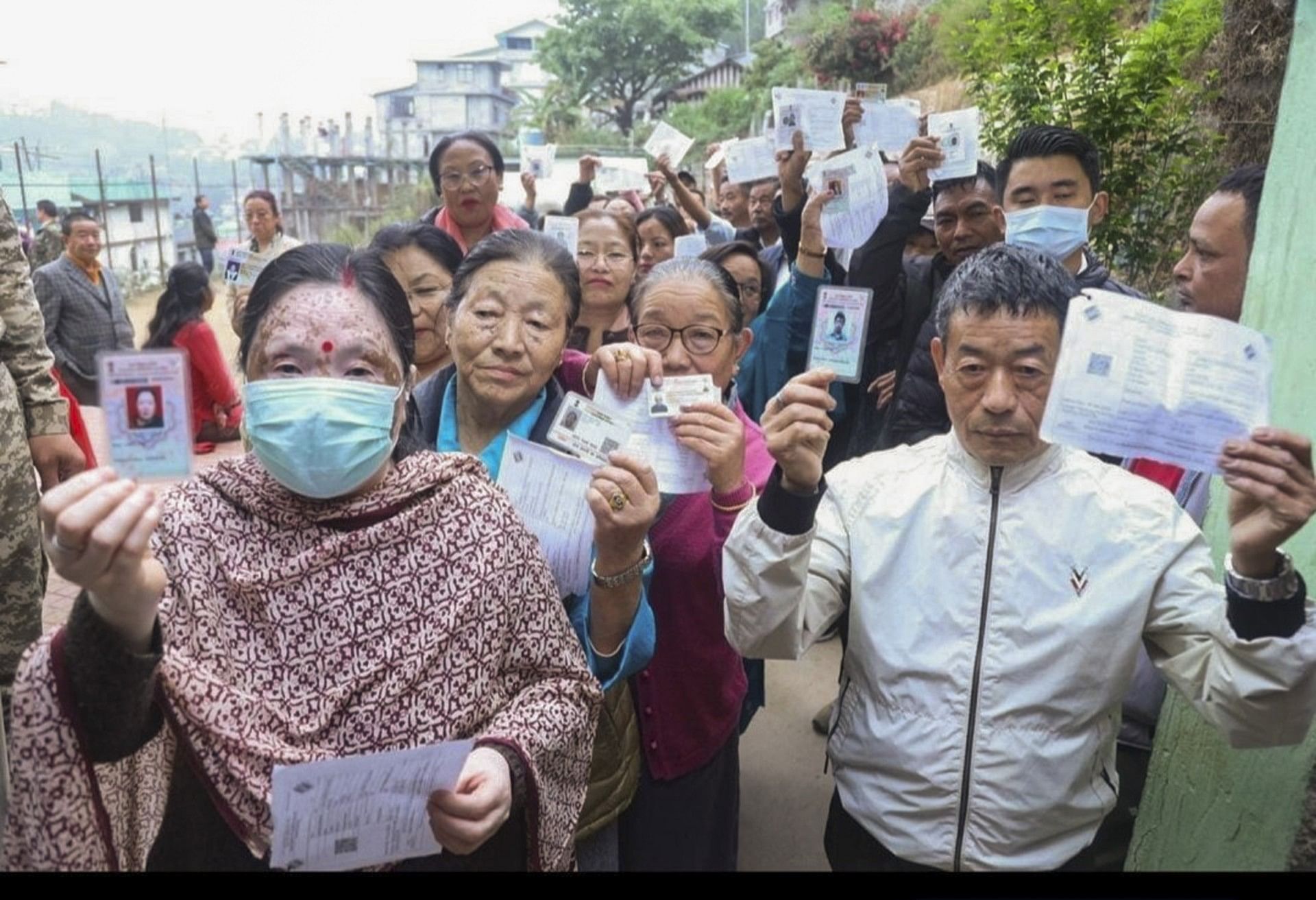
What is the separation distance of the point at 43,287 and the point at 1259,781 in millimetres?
5368

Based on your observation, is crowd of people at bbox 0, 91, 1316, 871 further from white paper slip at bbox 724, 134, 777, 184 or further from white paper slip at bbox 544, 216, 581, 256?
white paper slip at bbox 724, 134, 777, 184

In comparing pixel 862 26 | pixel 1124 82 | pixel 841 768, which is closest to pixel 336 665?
pixel 841 768

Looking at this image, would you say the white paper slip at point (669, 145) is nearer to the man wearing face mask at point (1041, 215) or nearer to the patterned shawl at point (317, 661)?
the man wearing face mask at point (1041, 215)

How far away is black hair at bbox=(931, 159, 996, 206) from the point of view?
3.82 metres

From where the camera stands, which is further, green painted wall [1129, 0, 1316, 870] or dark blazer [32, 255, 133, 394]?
dark blazer [32, 255, 133, 394]

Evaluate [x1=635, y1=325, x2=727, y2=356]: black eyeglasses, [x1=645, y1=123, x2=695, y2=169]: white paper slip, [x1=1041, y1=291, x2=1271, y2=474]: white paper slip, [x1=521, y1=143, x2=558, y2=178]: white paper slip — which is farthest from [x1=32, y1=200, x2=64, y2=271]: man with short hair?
[x1=1041, y1=291, x2=1271, y2=474]: white paper slip

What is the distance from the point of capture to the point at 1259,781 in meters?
2.01

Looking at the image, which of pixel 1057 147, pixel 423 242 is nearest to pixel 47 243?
Answer: pixel 423 242

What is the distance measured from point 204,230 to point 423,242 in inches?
359

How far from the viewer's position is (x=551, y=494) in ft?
6.07

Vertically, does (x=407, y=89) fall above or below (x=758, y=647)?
above

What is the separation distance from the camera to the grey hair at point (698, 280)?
2.57 meters

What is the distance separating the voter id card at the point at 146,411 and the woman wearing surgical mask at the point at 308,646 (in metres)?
0.14

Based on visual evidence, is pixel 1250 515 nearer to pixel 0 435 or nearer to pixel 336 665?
pixel 336 665
